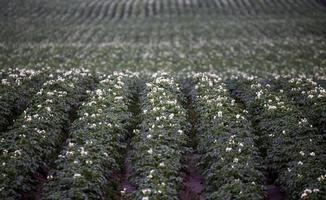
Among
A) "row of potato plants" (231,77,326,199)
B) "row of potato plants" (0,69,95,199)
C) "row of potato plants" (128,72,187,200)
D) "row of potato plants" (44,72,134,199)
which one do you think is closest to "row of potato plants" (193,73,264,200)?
"row of potato plants" (231,77,326,199)

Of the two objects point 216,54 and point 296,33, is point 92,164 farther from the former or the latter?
point 296,33

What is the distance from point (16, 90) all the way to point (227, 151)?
12.5 metres

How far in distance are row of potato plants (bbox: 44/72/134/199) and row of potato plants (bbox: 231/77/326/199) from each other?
6234mm

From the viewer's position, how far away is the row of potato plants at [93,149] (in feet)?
49.0

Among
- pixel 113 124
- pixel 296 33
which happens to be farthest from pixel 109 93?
pixel 296 33

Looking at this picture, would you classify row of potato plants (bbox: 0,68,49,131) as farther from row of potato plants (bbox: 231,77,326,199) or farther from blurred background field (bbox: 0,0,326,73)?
blurred background field (bbox: 0,0,326,73)

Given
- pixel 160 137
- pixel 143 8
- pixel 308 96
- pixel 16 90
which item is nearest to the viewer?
pixel 160 137

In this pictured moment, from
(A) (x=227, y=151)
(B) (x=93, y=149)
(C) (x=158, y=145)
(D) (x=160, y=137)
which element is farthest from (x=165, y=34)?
(A) (x=227, y=151)

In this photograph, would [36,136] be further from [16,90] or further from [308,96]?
[308,96]

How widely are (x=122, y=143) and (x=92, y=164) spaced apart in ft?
10.2

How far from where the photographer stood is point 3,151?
16.5m

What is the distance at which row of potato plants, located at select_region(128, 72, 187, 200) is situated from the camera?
592 inches

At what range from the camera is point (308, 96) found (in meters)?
22.2

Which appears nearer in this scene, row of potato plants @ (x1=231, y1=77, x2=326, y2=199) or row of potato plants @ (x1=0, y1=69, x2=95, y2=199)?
row of potato plants @ (x1=231, y1=77, x2=326, y2=199)
